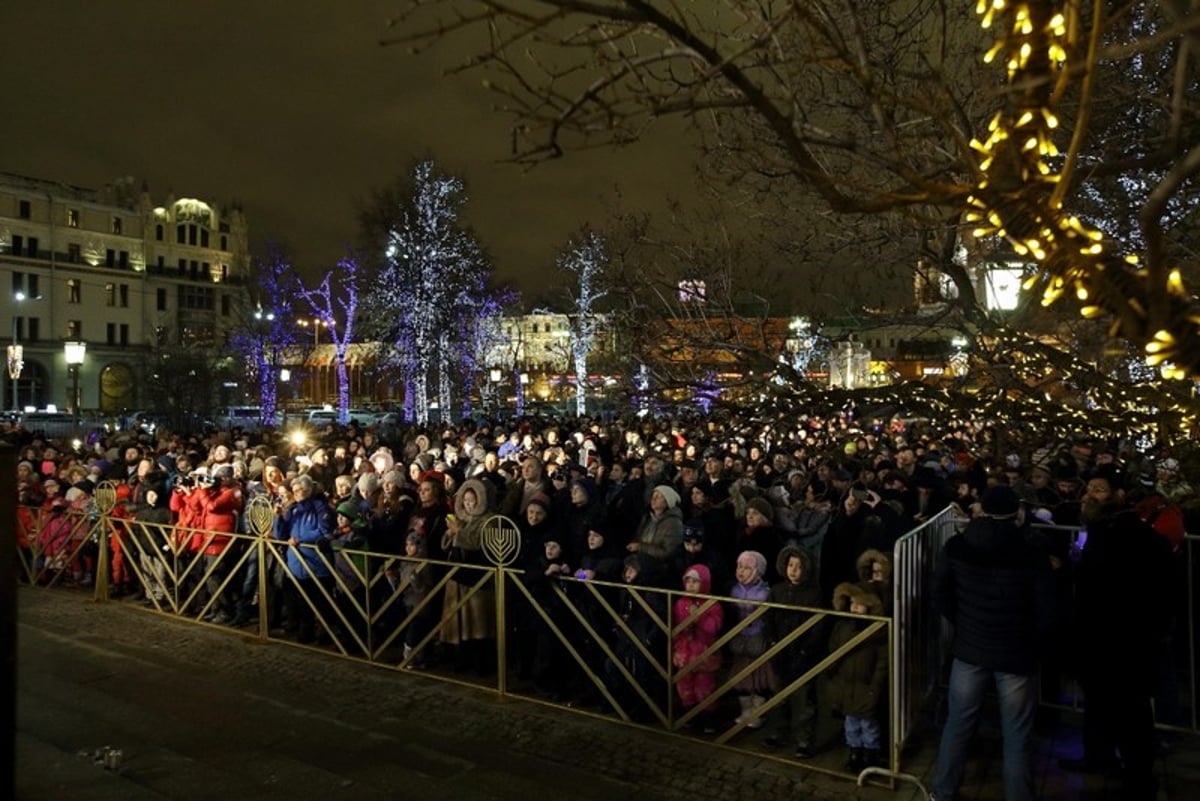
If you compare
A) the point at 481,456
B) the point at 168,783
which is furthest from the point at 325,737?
the point at 481,456

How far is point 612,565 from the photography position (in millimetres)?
7211

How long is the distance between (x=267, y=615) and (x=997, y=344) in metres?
7.37

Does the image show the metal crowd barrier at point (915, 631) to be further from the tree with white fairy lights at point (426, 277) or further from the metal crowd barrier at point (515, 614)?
the tree with white fairy lights at point (426, 277)

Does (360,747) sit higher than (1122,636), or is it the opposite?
(1122,636)

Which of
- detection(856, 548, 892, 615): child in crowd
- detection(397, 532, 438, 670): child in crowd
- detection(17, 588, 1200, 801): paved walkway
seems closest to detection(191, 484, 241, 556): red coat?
detection(17, 588, 1200, 801): paved walkway

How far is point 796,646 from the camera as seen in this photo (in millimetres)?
6250

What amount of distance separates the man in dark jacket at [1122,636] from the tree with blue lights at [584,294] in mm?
4670

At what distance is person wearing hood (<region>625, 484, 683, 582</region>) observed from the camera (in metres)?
7.15

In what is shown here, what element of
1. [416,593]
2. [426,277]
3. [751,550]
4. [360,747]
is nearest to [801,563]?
[751,550]

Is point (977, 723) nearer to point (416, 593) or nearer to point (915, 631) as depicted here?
point (915, 631)

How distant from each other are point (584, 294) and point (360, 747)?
22653mm

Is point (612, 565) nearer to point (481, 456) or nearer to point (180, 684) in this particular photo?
point (180, 684)

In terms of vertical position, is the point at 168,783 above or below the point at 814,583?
below

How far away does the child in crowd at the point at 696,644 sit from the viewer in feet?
21.1
